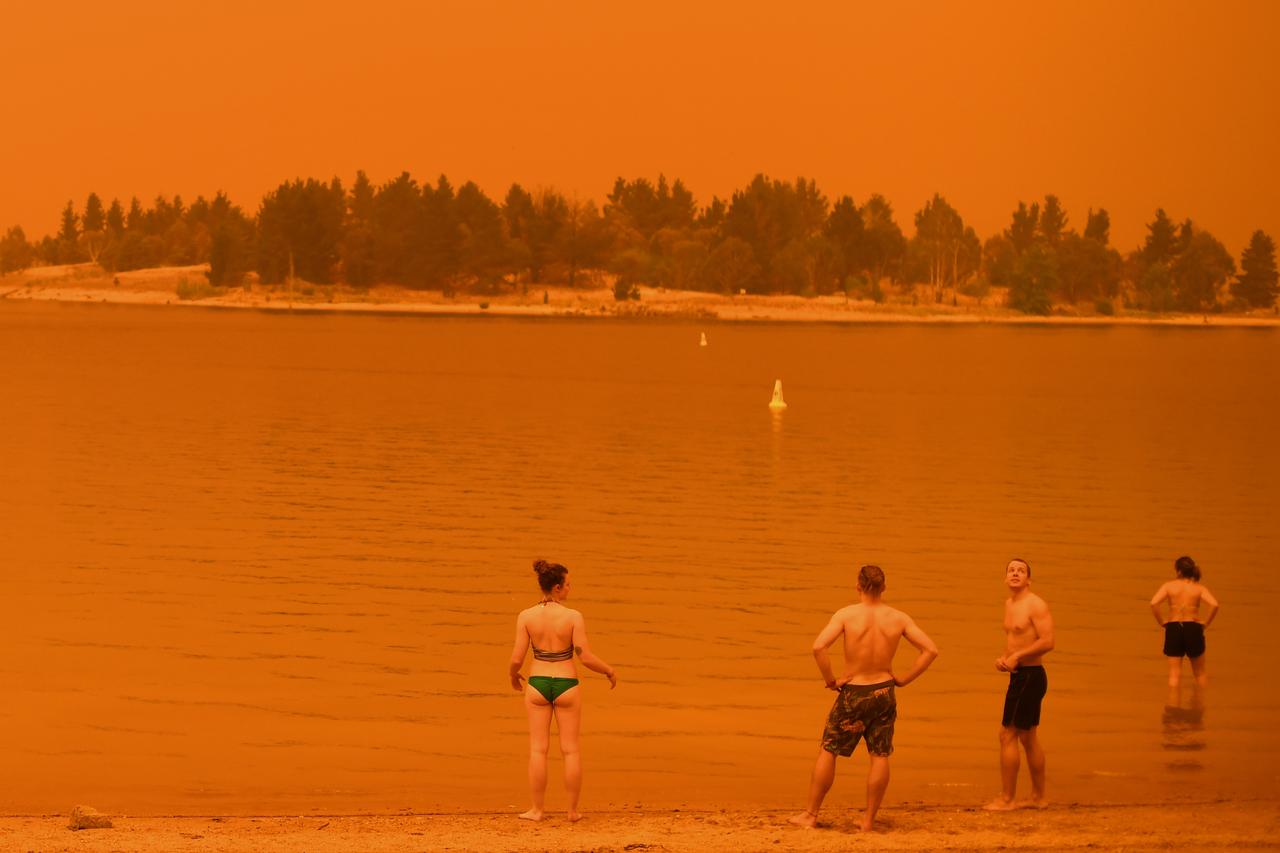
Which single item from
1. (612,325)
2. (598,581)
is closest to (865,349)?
(612,325)

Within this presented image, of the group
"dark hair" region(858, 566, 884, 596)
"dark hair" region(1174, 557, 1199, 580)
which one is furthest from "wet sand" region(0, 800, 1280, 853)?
"dark hair" region(1174, 557, 1199, 580)

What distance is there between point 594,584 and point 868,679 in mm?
11589

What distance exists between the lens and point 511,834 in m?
11.1

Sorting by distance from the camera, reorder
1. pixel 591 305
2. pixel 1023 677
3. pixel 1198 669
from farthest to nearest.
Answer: pixel 591 305 < pixel 1198 669 < pixel 1023 677

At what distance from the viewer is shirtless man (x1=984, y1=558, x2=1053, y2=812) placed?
463 inches

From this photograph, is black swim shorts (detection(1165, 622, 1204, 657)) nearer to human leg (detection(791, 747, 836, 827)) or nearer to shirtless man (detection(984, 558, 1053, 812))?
shirtless man (detection(984, 558, 1053, 812))

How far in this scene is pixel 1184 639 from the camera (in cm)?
1633

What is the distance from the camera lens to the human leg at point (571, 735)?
11102 mm

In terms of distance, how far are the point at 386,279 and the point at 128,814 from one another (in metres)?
171

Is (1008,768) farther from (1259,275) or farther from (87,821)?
(1259,275)

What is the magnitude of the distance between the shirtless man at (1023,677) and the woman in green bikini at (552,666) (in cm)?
293

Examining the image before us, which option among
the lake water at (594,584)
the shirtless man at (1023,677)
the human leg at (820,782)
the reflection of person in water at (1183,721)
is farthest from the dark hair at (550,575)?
the reflection of person in water at (1183,721)

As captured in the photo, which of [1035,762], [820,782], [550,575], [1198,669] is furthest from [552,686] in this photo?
[1198,669]

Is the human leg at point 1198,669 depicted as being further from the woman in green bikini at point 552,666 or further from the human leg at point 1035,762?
the woman in green bikini at point 552,666
